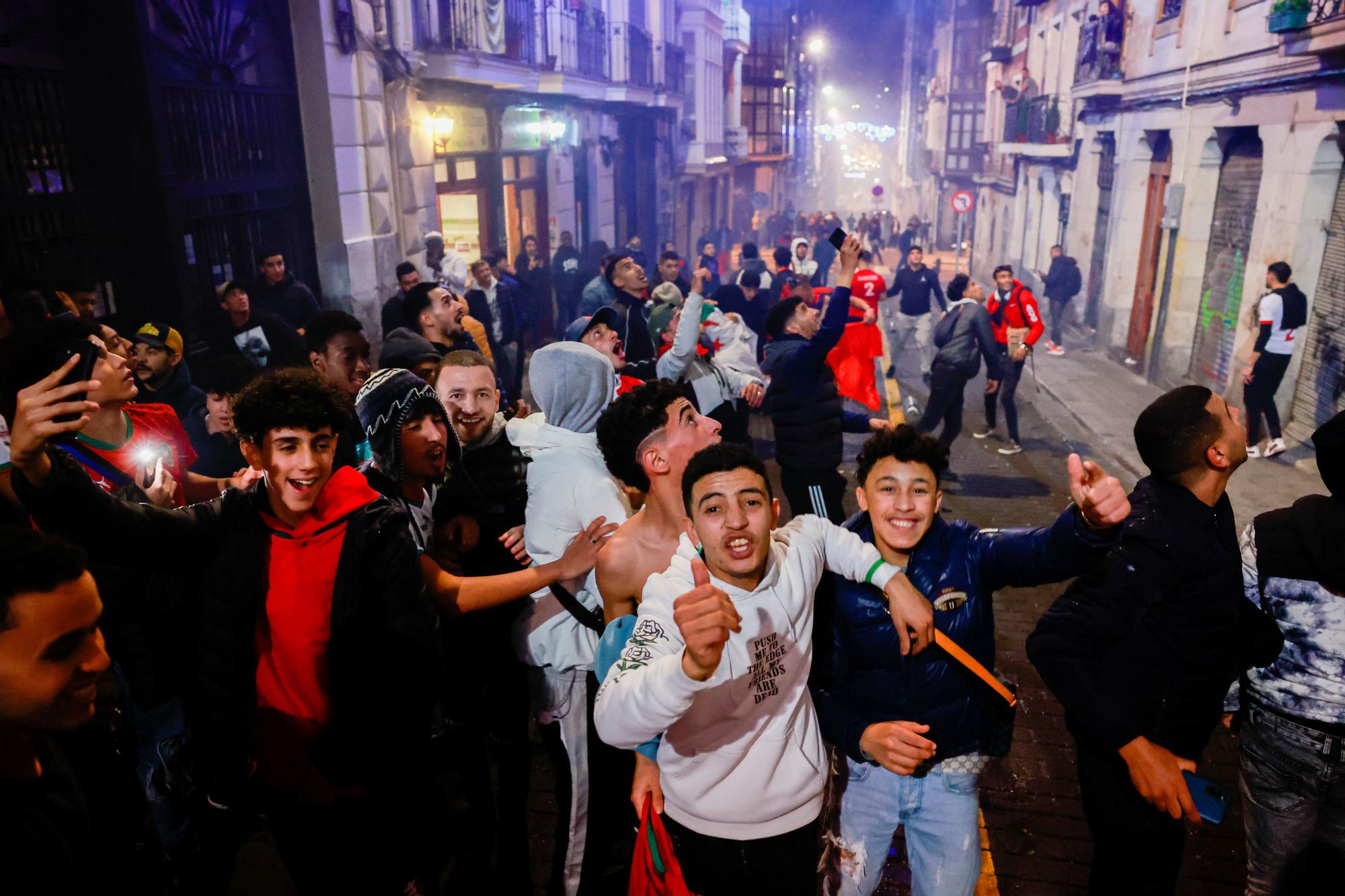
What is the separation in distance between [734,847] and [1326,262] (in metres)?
10.8

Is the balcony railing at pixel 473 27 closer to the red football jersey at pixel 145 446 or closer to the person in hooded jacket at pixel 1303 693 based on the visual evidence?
the red football jersey at pixel 145 446

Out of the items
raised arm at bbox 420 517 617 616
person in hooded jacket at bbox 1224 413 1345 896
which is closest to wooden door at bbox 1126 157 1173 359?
person in hooded jacket at bbox 1224 413 1345 896

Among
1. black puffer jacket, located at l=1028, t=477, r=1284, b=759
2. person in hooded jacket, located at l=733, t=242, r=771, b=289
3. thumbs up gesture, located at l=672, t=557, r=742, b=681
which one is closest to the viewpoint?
thumbs up gesture, located at l=672, t=557, r=742, b=681

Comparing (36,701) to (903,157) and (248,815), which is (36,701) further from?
(903,157)

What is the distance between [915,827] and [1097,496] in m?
1.23

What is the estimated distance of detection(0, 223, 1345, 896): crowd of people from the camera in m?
2.40

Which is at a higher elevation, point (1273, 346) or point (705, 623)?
point (705, 623)

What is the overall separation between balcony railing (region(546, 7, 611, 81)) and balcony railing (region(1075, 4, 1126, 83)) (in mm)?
10358

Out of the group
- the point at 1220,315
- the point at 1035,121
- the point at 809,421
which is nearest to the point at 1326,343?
the point at 1220,315

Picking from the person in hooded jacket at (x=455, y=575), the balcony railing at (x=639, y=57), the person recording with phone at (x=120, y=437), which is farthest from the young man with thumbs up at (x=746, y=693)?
the balcony railing at (x=639, y=57)

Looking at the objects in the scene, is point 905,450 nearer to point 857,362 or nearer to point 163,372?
point 163,372

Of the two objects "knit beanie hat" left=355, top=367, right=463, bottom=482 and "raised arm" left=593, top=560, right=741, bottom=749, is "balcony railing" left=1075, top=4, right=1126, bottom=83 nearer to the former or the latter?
"knit beanie hat" left=355, top=367, right=463, bottom=482

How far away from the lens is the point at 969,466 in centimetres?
953

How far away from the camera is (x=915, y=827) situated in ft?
9.41
